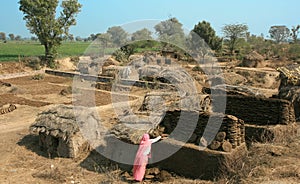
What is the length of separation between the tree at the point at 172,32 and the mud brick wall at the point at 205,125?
23.3 m

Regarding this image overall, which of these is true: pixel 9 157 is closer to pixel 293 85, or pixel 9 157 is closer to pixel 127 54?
pixel 293 85

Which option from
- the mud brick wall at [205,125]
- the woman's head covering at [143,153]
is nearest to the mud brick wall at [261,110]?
the mud brick wall at [205,125]

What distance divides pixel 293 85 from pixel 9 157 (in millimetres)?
8097

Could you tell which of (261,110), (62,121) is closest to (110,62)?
(62,121)

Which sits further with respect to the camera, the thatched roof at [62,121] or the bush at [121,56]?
the bush at [121,56]

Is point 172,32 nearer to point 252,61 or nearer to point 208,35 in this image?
point 208,35

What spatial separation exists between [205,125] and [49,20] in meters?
19.7

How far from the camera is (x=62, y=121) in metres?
7.57

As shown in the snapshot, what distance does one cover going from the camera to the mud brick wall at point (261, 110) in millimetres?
7406

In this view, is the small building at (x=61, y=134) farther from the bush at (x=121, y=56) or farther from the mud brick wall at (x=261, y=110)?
the bush at (x=121, y=56)

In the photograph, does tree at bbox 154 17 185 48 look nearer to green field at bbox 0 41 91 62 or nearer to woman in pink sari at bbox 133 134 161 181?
green field at bbox 0 41 91 62

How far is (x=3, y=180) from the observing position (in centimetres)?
630

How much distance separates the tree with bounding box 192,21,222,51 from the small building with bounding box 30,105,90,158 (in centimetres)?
2765

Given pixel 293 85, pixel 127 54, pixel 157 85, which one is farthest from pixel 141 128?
pixel 127 54
